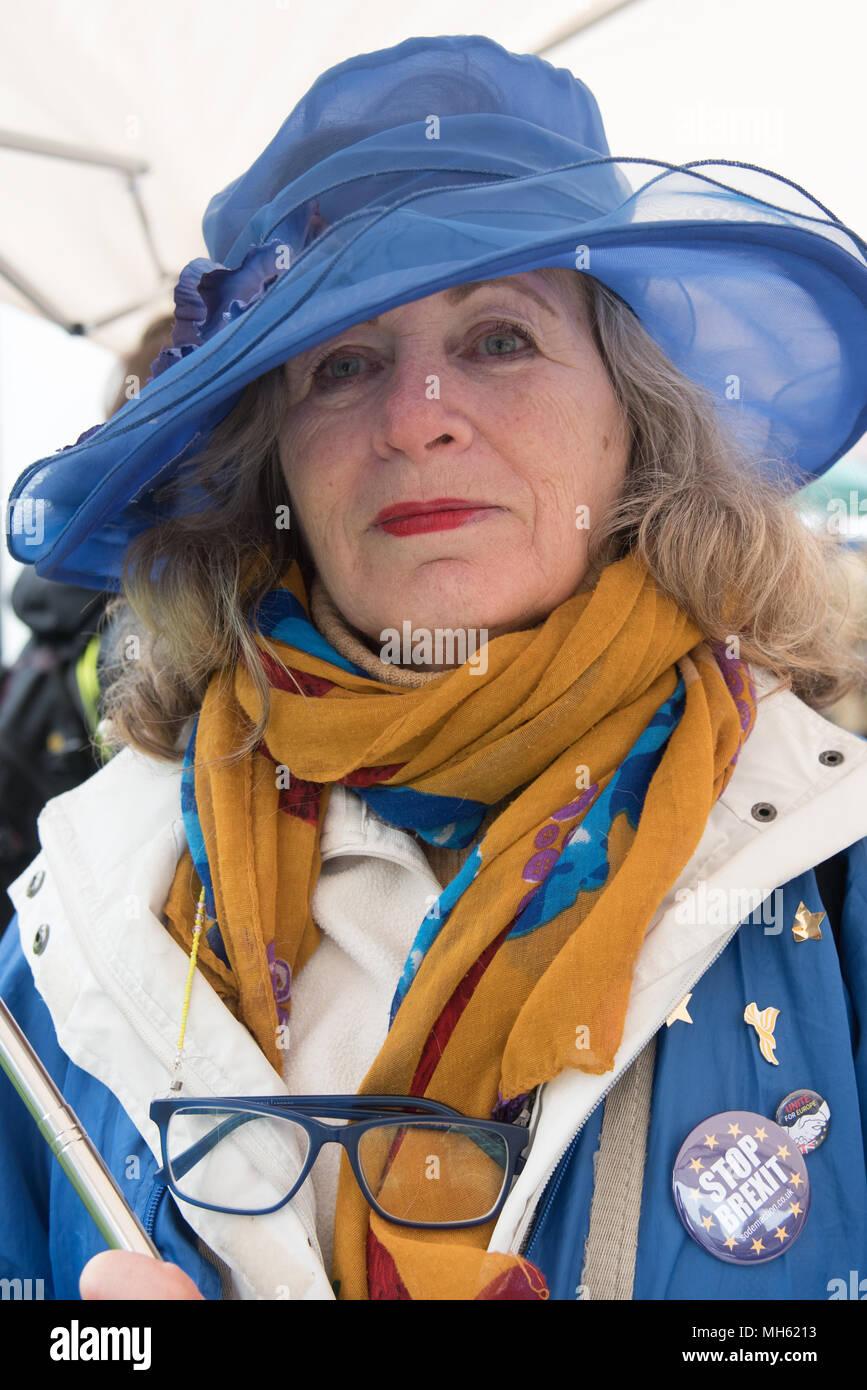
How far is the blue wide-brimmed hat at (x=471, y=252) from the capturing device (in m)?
0.98

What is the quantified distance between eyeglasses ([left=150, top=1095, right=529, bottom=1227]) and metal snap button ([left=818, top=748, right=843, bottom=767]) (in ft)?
Answer: 1.65

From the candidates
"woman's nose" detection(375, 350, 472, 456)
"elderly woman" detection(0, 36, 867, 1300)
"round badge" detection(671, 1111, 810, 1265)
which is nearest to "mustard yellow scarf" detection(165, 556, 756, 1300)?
"elderly woman" detection(0, 36, 867, 1300)

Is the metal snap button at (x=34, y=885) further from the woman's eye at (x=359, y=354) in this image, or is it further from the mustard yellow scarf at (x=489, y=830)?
the woman's eye at (x=359, y=354)

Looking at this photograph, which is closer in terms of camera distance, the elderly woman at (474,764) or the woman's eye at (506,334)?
the elderly woman at (474,764)

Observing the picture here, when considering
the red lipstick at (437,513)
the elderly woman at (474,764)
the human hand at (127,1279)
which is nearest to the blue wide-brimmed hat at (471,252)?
the elderly woman at (474,764)

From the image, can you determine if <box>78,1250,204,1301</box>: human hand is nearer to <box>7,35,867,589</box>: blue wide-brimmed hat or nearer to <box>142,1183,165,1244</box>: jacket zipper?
<box>142,1183,165,1244</box>: jacket zipper

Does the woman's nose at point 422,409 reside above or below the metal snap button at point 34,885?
above

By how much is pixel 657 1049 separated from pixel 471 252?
821mm

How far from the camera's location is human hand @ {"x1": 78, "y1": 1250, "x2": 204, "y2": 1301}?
2.48 ft

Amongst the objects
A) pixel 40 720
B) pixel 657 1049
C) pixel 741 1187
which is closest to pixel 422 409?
pixel 657 1049

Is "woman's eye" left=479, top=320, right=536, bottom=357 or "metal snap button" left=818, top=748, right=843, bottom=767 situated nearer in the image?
"metal snap button" left=818, top=748, right=843, bottom=767

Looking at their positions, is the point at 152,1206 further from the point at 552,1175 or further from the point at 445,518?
the point at 445,518

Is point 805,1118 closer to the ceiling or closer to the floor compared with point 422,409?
closer to the floor

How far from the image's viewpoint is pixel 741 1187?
0.93m
